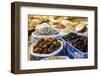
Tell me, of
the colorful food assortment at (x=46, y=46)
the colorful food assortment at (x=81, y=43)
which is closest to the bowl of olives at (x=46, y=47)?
the colorful food assortment at (x=46, y=46)

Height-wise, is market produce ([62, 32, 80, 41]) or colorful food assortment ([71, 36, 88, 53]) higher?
market produce ([62, 32, 80, 41])

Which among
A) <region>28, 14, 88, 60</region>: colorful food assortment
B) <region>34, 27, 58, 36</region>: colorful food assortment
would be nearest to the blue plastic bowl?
<region>28, 14, 88, 60</region>: colorful food assortment

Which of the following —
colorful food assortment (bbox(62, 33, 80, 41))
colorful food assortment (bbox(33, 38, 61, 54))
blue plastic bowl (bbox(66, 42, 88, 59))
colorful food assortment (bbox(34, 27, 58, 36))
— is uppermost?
colorful food assortment (bbox(34, 27, 58, 36))

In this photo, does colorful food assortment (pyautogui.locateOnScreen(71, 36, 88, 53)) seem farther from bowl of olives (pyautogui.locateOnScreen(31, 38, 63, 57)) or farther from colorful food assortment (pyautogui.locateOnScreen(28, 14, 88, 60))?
bowl of olives (pyautogui.locateOnScreen(31, 38, 63, 57))

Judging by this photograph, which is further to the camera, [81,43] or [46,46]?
[81,43]

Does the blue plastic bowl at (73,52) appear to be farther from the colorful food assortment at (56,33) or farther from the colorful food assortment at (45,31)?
the colorful food assortment at (45,31)

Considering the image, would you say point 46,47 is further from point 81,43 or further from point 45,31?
point 81,43

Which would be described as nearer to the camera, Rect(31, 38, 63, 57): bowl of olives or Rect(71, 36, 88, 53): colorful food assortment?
Rect(31, 38, 63, 57): bowl of olives

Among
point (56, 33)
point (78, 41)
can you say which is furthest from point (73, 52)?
point (56, 33)
